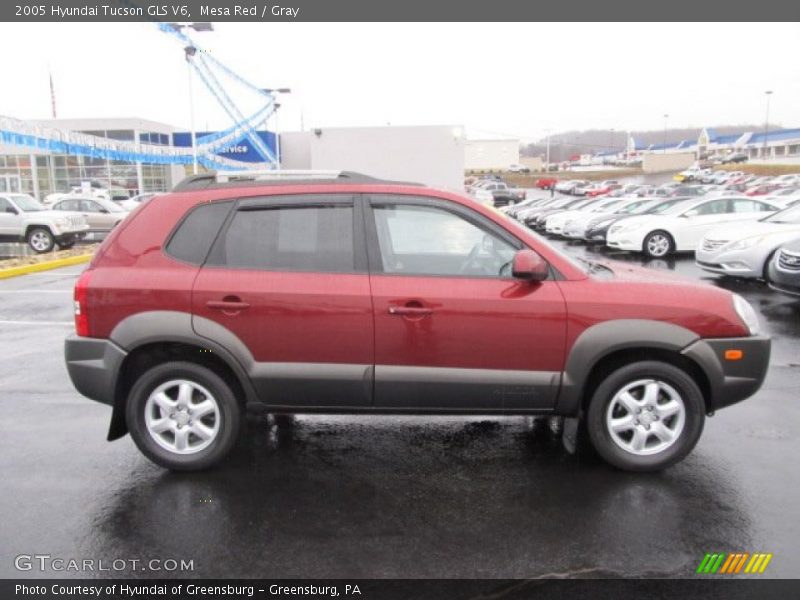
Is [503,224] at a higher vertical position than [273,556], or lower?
higher

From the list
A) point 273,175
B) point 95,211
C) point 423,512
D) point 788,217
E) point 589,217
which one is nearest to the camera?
point 423,512

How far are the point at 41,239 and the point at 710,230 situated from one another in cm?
1768

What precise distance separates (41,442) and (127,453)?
2.38 feet

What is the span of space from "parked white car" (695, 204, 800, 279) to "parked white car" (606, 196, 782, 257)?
3684 mm

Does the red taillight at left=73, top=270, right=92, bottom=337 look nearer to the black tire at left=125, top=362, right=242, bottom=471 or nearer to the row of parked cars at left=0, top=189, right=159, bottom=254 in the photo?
the black tire at left=125, top=362, right=242, bottom=471

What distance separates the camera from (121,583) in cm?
294

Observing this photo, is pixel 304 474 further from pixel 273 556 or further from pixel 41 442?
pixel 41 442

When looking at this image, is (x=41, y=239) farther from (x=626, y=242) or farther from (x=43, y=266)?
(x=626, y=242)

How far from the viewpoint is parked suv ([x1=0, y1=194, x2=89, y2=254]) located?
690 inches

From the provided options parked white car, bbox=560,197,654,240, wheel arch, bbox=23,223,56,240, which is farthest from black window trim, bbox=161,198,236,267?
parked white car, bbox=560,197,654,240

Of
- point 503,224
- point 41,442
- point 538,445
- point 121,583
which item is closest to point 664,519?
point 538,445

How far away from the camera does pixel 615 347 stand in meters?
3.73

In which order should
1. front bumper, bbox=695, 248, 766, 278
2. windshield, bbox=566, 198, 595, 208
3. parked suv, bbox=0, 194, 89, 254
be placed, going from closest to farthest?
front bumper, bbox=695, 248, 766, 278, parked suv, bbox=0, 194, 89, 254, windshield, bbox=566, 198, 595, 208

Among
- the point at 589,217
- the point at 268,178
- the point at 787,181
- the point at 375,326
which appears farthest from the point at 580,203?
the point at 787,181
